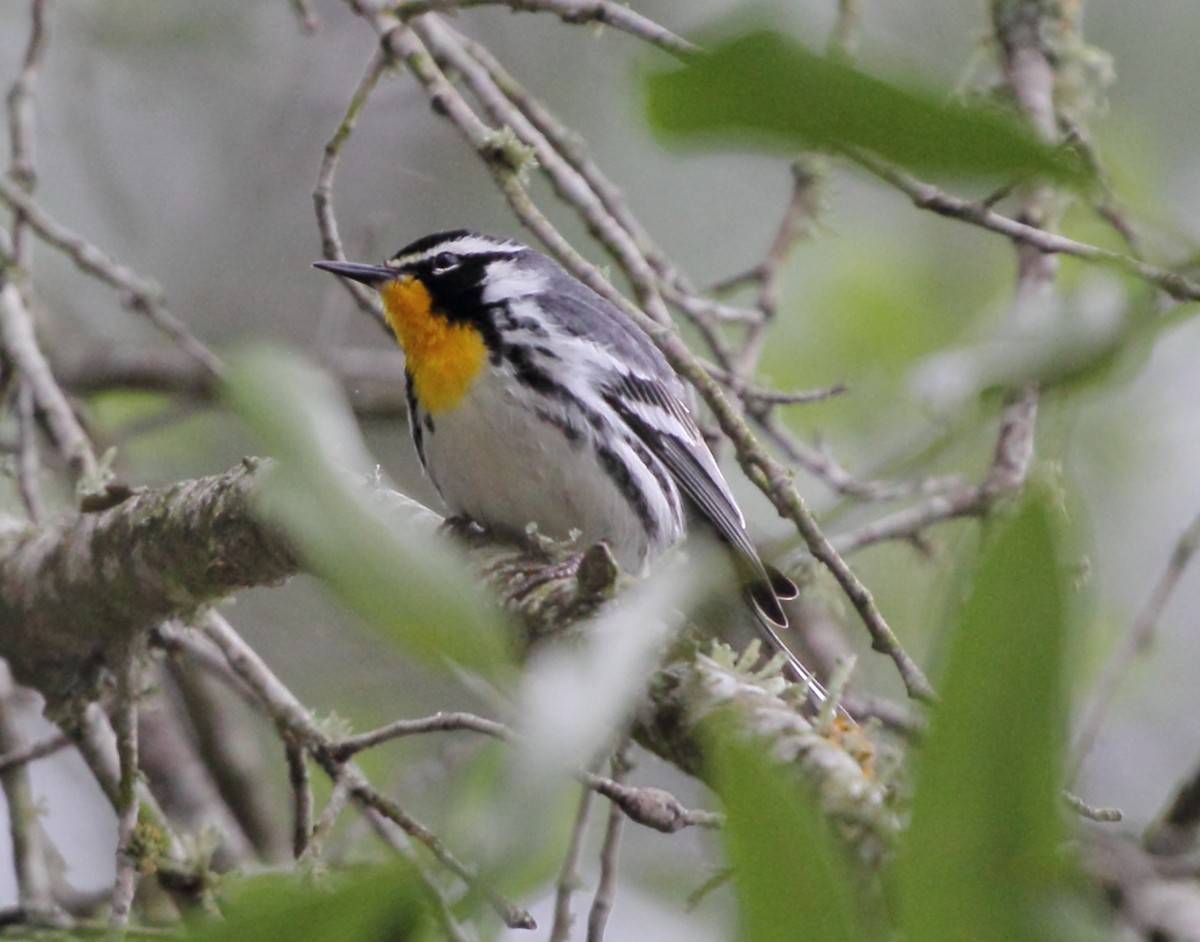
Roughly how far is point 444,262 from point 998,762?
327cm

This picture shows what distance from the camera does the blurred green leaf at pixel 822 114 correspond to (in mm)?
548

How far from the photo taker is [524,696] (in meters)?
0.64

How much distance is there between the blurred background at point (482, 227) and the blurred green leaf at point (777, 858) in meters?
2.30

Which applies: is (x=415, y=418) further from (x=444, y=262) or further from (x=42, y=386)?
(x=42, y=386)

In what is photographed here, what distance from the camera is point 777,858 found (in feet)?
1.94

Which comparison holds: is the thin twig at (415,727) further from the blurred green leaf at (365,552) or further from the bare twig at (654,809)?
the blurred green leaf at (365,552)

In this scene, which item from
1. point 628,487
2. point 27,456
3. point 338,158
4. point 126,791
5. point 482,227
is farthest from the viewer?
point 482,227

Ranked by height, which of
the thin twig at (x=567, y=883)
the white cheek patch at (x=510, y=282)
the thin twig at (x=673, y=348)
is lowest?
the thin twig at (x=567, y=883)

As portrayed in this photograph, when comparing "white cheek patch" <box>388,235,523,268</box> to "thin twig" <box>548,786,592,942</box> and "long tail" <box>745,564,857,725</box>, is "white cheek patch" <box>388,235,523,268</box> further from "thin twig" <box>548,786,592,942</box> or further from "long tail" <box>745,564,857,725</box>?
"thin twig" <box>548,786,592,942</box>

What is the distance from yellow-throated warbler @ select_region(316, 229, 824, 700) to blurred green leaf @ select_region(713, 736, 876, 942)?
2.38 m

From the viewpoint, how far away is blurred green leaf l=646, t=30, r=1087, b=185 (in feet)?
1.80

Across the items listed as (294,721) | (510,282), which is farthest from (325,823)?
(510,282)

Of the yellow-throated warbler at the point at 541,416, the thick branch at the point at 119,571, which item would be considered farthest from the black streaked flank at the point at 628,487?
the thick branch at the point at 119,571

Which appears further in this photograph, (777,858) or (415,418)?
(415,418)
